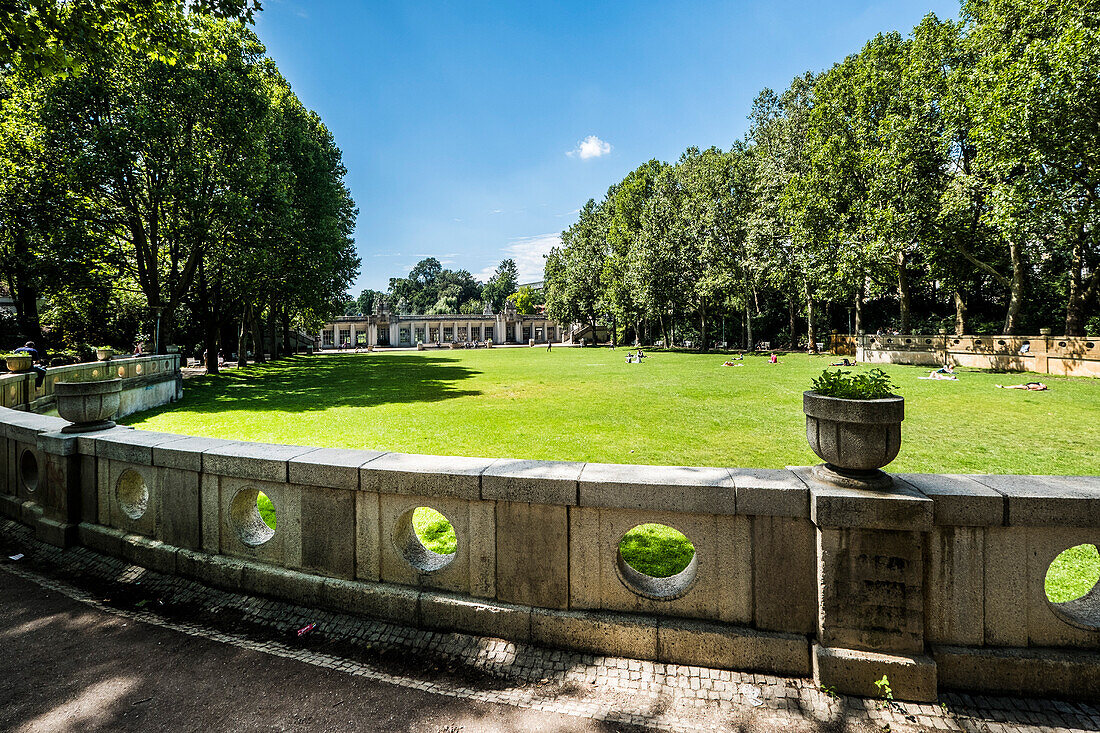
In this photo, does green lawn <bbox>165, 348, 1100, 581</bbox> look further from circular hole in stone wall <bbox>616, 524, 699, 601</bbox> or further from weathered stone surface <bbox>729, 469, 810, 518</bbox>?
weathered stone surface <bbox>729, 469, 810, 518</bbox>

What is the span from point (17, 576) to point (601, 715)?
17.9 ft

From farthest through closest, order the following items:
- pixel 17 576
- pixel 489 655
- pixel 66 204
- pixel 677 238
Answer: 1. pixel 677 238
2. pixel 66 204
3. pixel 17 576
4. pixel 489 655

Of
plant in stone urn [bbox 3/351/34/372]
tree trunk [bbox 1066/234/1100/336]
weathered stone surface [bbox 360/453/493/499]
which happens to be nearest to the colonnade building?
tree trunk [bbox 1066/234/1100/336]

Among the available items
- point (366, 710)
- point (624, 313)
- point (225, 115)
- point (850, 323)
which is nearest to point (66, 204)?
point (225, 115)

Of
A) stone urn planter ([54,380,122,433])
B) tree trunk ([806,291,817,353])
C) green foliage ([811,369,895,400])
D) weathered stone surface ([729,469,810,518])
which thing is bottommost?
weathered stone surface ([729,469,810,518])

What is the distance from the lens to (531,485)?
331 cm

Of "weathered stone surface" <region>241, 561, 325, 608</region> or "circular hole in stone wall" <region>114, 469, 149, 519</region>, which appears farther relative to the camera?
"circular hole in stone wall" <region>114, 469, 149, 519</region>

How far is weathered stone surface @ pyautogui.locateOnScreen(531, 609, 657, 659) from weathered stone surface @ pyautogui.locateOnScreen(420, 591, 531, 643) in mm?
99

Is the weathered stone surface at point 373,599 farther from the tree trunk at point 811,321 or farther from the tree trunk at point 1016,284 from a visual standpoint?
the tree trunk at point 811,321

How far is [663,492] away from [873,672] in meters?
1.54

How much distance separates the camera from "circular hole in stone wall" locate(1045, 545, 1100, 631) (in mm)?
2914

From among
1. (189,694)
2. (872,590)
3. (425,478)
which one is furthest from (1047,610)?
(189,694)

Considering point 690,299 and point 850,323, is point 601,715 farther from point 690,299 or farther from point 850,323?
point 850,323

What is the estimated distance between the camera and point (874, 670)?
2.85 metres
